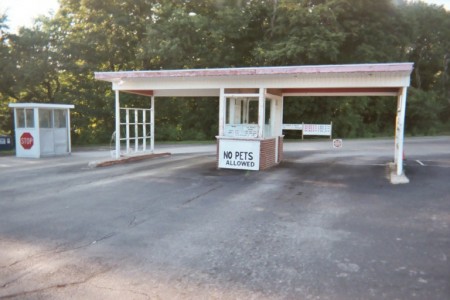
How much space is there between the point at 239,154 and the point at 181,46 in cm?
1359

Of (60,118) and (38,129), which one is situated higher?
(60,118)

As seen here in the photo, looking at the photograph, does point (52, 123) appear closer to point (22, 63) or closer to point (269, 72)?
point (22, 63)

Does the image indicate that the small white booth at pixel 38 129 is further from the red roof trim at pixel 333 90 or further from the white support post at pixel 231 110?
the red roof trim at pixel 333 90

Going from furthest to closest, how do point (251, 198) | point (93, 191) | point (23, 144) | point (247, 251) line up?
point (23, 144) < point (93, 191) < point (251, 198) < point (247, 251)

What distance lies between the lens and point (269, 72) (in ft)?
36.0

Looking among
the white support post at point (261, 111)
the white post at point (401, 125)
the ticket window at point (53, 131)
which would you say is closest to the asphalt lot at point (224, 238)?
the white post at point (401, 125)

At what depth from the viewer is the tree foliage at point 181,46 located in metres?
22.5

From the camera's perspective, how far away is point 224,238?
18.2 ft

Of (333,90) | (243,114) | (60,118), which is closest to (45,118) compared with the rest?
(60,118)

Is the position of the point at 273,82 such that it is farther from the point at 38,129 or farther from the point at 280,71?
the point at 38,129

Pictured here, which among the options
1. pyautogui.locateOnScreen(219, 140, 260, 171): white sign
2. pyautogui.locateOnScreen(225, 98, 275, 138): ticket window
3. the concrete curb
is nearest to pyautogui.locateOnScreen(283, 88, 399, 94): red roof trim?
pyautogui.locateOnScreen(225, 98, 275, 138): ticket window

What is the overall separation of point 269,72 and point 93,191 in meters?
5.88

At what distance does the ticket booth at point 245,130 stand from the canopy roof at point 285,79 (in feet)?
1.01

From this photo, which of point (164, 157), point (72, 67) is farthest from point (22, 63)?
point (164, 157)
